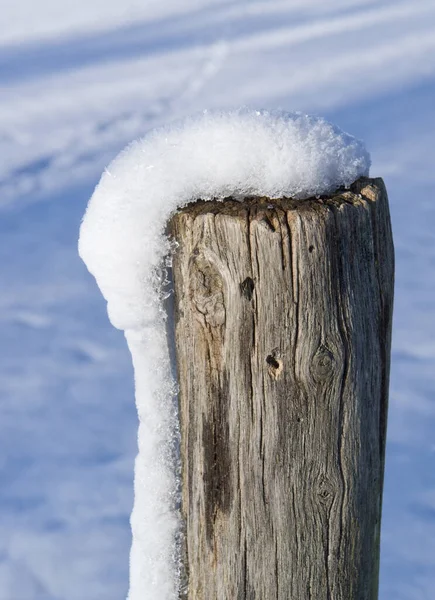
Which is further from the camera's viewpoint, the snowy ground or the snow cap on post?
the snowy ground

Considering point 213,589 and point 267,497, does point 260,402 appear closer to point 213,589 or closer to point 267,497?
point 267,497

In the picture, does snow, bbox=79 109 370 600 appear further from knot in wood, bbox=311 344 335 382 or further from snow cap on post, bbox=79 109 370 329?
knot in wood, bbox=311 344 335 382

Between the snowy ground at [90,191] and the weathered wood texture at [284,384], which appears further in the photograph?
the snowy ground at [90,191]

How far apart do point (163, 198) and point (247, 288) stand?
10.3 inches

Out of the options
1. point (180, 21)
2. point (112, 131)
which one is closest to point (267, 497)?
point (112, 131)

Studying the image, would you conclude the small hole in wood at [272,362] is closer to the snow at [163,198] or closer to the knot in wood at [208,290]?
the knot in wood at [208,290]

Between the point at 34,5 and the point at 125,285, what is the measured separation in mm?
11317

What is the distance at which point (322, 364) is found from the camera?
57.2 inches

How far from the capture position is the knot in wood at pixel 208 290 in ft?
4.77

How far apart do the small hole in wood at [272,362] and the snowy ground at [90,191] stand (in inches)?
112

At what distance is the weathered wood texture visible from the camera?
1.43 meters

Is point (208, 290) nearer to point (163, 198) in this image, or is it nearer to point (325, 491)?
point (163, 198)

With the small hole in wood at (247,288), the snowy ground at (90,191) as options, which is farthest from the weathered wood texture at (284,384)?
the snowy ground at (90,191)

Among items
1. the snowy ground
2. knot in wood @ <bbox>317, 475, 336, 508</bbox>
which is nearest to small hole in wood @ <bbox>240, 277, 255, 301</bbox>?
knot in wood @ <bbox>317, 475, 336, 508</bbox>
